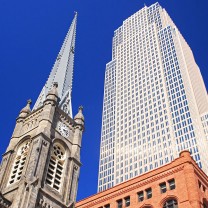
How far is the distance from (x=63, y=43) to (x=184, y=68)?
91.1 meters

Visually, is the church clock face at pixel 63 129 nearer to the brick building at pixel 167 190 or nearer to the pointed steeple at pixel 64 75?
the pointed steeple at pixel 64 75

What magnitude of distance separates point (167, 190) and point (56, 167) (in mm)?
16319

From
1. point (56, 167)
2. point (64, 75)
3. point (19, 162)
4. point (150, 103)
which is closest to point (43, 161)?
point (56, 167)

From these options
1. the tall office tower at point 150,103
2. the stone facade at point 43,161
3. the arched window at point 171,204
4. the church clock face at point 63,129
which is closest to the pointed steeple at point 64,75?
the stone facade at point 43,161

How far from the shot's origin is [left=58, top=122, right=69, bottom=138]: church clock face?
51.8 meters

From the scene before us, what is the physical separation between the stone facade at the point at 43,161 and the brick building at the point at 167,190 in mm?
10296

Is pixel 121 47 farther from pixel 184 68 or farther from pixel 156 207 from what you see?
pixel 156 207

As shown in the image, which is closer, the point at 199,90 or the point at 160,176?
the point at 160,176

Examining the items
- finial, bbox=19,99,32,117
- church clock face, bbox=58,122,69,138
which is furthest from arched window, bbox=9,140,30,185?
finial, bbox=19,99,32,117

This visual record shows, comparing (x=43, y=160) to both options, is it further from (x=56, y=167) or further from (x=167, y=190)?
(x=167, y=190)

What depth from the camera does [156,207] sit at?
164 ft

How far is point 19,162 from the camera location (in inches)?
1854

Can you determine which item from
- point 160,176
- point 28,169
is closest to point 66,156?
point 28,169

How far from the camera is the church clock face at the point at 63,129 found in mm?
51844
